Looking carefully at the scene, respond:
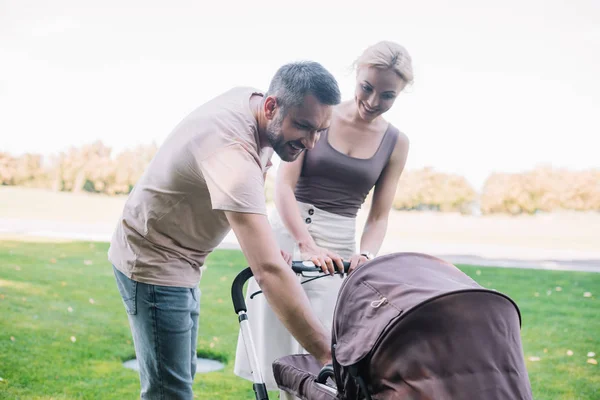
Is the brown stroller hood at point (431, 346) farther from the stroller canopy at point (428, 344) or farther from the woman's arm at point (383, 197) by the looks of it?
the woman's arm at point (383, 197)

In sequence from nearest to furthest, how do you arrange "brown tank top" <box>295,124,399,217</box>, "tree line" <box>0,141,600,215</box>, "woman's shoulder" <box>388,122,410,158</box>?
"brown tank top" <box>295,124,399,217</box> < "woman's shoulder" <box>388,122,410,158</box> < "tree line" <box>0,141,600,215</box>

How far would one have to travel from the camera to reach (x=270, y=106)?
206cm

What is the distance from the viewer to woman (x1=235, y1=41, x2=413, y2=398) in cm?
280

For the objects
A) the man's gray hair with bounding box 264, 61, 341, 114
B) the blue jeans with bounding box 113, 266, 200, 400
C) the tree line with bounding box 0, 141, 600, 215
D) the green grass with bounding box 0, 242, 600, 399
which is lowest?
the green grass with bounding box 0, 242, 600, 399

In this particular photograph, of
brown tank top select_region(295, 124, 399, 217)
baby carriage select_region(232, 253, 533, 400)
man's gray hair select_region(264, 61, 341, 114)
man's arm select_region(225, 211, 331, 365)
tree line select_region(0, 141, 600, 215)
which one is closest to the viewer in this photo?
baby carriage select_region(232, 253, 533, 400)

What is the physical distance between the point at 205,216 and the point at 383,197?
1079mm

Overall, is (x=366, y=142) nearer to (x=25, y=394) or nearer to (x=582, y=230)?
(x=25, y=394)

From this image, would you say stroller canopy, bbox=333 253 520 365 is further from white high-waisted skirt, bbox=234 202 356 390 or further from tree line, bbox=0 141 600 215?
tree line, bbox=0 141 600 215

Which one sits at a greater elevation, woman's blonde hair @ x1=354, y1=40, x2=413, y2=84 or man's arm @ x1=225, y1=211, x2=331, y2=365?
woman's blonde hair @ x1=354, y1=40, x2=413, y2=84

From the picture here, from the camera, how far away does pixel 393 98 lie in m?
2.88

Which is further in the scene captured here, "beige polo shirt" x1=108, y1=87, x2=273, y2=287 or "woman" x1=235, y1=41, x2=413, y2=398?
"woman" x1=235, y1=41, x2=413, y2=398

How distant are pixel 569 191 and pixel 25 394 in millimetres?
12232

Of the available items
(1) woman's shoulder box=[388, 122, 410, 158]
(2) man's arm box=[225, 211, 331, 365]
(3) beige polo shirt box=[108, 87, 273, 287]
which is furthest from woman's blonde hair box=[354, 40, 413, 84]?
(2) man's arm box=[225, 211, 331, 365]

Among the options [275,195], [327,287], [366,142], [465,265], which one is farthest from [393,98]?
[465,265]
